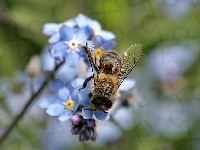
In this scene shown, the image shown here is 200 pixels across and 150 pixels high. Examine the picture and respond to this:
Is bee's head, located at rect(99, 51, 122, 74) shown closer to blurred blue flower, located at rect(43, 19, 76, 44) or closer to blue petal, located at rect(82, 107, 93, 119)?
blue petal, located at rect(82, 107, 93, 119)

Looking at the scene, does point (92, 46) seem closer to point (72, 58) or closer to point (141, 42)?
point (72, 58)

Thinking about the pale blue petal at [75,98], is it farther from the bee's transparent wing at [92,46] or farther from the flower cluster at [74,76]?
the bee's transparent wing at [92,46]

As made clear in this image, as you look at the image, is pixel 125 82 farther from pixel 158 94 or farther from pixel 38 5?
pixel 38 5

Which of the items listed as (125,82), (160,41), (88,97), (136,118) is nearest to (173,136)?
(136,118)

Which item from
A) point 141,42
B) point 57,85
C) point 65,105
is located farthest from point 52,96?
point 141,42

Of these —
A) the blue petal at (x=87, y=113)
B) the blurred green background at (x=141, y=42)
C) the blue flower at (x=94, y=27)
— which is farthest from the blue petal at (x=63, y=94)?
the blurred green background at (x=141, y=42)

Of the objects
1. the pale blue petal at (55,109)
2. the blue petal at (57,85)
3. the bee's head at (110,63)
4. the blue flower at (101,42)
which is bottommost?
the pale blue petal at (55,109)

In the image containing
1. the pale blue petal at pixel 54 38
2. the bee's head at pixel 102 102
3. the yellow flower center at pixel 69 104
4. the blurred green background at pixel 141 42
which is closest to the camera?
the bee's head at pixel 102 102
